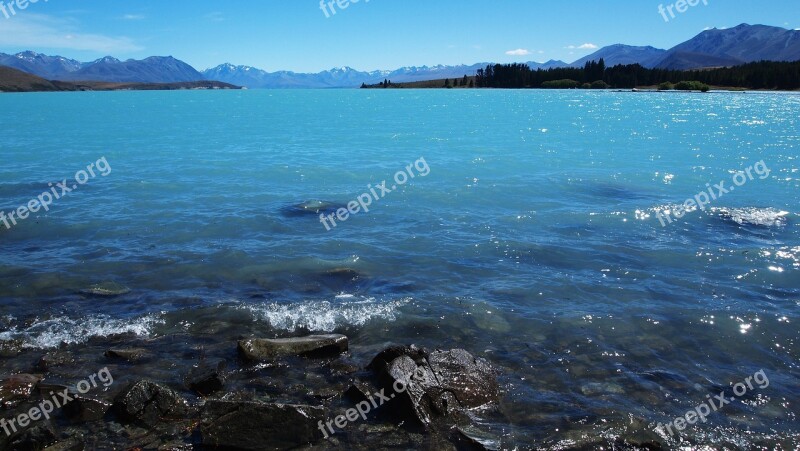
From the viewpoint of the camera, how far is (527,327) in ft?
43.0

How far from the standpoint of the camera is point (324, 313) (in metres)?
13.7

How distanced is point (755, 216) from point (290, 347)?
22.2m

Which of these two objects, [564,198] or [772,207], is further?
[564,198]

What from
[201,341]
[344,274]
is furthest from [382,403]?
[344,274]

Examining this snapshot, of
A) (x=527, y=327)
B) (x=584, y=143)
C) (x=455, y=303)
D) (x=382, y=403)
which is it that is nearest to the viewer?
(x=382, y=403)

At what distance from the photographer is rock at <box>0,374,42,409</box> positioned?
9.30 m

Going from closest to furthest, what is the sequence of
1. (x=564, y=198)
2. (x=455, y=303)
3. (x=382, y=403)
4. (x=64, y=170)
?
(x=382, y=403) → (x=455, y=303) → (x=564, y=198) → (x=64, y=170)

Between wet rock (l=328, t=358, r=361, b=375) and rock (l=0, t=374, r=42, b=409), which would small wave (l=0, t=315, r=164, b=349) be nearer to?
rock (l=0, t=374, r=42, b=409)

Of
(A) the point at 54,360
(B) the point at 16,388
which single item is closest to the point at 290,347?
(A) the point at 54,360

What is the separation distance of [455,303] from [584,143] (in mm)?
46256

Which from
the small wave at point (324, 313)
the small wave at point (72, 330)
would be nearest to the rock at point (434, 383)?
the small wave at point (324, 313)

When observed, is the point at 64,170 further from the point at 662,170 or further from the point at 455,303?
the point at 662,170

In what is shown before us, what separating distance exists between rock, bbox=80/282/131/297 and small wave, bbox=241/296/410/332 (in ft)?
12.6

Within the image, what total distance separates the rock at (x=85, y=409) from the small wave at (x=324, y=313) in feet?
14.7
